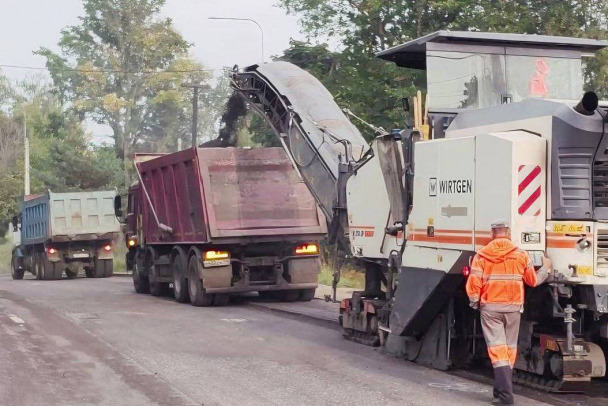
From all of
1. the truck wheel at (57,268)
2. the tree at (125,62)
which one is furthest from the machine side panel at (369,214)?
the tree at (125,62)

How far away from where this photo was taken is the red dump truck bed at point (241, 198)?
17938mm

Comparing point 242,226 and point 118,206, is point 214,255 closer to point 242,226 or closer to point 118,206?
point 242,226

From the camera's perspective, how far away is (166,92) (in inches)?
2517

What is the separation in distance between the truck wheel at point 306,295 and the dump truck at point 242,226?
19 millimetres

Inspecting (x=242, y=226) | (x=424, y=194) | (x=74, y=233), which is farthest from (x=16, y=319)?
(x=74, y=233)

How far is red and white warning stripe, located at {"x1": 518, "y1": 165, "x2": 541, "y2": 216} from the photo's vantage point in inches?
356

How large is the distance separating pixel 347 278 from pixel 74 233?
1091 cm

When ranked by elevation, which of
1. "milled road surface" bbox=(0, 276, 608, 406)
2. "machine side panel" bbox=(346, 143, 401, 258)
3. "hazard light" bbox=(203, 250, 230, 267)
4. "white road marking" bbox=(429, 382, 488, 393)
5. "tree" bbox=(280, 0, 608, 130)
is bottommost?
"white road marking" bbox=(429, 382, 488, 393)

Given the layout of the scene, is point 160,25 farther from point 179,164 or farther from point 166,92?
point 179,164

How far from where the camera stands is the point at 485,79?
11.4 metres

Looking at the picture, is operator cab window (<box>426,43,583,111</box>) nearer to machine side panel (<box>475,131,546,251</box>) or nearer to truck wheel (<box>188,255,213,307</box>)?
machine side panel (<box>475,131,546,251</box>)

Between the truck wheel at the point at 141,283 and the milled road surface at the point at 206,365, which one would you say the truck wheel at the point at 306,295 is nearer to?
the milled road surface at the point at 206,365

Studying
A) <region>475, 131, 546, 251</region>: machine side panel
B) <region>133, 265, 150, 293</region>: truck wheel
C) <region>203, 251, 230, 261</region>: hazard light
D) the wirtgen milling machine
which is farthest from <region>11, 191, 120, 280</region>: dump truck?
<region>475, 131, 546, 251</region>: machine side panel

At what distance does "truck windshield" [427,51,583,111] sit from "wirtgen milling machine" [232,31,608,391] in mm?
15
